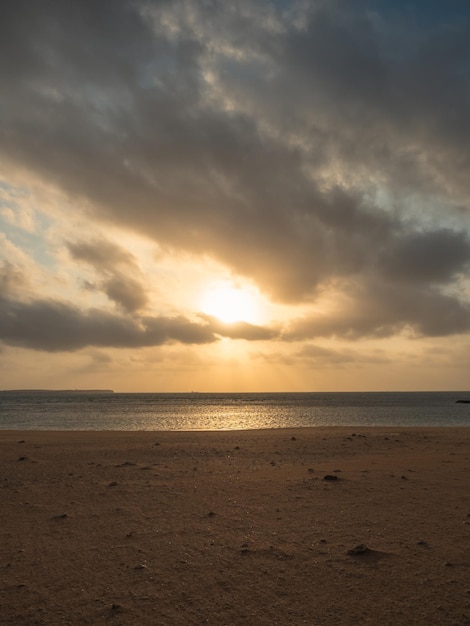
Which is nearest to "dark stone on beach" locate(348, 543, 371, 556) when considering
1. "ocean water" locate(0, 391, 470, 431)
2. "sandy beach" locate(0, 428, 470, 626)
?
"sandy beach" locate(0, 428, 470, 626)

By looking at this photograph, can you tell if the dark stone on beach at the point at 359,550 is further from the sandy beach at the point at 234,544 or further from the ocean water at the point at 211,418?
the ocean water at the point at 211,418

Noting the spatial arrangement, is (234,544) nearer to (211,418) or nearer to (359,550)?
(359,550)

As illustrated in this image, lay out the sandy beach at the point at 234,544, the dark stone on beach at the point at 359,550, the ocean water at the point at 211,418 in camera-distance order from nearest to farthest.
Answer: the sandy beach at the point at 234,544, the dark stone on beach at the point at 359,550, the ocean water at the point at 211,418

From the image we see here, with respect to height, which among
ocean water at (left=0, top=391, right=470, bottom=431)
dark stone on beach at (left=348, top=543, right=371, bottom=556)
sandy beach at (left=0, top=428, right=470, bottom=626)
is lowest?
ocean water at (left=0, top=391, right=470, bottom=431)

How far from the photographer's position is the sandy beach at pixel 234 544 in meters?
6.27

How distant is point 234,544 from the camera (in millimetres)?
8703

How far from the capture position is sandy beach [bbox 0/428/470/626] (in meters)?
6.27

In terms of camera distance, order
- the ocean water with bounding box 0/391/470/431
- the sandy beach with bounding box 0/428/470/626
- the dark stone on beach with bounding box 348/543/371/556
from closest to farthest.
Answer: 1. the sandy beach with bounding box 0/428/470/626
2. the dark stone on beach with bounding box 348/543/371/556
3. the ocean water with bounding box 0/391/470/431

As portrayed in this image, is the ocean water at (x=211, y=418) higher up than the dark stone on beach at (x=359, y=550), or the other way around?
the dark stone on beach at (x=359, y=550)

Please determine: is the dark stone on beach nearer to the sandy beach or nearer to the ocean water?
the sandy beach

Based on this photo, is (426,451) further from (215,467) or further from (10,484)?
(10,484)

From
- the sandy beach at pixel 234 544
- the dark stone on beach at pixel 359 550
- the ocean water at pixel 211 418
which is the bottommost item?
the ocean water at pixel 211 418

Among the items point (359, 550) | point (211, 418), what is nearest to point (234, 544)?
point (359, 550)

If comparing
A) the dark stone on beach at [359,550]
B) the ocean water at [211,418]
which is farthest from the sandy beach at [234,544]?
the ocean water at [211,418]
